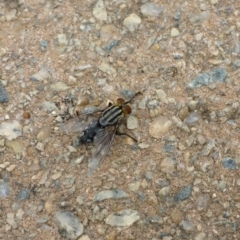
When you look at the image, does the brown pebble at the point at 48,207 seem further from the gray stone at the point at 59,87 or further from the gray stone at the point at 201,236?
the gray stone at the point at 201,236

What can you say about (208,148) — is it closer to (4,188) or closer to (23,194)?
(23,194)

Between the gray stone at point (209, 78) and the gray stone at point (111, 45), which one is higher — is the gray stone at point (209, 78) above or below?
below

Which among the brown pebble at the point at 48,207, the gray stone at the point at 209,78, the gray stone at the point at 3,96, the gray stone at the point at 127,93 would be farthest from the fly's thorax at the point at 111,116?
the gray stone at the point at 3,96

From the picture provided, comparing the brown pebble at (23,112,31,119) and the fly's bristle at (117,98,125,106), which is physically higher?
the brown pebble at (23,112,31,119)

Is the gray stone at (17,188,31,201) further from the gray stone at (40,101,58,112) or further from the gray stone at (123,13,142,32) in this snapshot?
the gray stone at (123,13,142,32)

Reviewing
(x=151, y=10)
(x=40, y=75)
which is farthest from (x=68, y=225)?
(x=151, y=10)

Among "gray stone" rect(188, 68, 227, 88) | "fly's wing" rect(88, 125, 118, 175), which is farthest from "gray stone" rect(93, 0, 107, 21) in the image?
"fly's wing" rect(88, 125, 118, 175)
